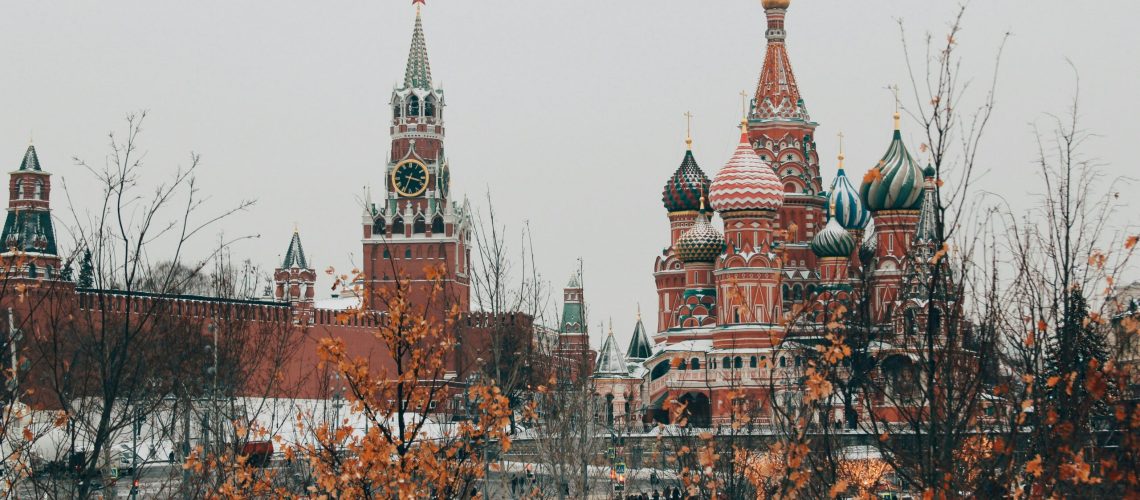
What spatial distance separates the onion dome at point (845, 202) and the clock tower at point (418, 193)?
21909mm

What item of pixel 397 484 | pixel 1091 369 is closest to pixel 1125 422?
pixel 1091 369

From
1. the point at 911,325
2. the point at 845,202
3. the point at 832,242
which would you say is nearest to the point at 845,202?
the point at 845,202

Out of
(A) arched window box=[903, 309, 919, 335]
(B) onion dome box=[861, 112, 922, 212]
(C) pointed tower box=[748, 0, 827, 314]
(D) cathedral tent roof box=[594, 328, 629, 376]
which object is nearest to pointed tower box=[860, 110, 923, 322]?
(B) onion dome box=[861, 112, 922, 212]

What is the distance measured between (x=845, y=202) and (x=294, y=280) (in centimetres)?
2393

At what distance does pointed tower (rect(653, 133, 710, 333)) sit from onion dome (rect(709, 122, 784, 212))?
5.24 meters

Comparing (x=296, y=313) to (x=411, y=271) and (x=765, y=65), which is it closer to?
(x=411, y=271)

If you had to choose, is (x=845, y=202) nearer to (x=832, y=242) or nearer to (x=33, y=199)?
(x=832, y=242)

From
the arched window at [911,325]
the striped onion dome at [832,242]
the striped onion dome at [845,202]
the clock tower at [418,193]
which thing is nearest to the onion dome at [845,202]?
the striped onion dome at [845,202]

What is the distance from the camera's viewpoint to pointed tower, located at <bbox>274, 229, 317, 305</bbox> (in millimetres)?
78312

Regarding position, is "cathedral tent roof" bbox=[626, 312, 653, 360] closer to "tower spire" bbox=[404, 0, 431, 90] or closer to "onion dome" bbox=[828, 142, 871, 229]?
"onion dome" bbox=[828, 142, 871, 229]

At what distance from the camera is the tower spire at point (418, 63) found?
8688 centimetres

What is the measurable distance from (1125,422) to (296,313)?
218 ft

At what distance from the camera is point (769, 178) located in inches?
2490

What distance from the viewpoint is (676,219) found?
7038 cm
